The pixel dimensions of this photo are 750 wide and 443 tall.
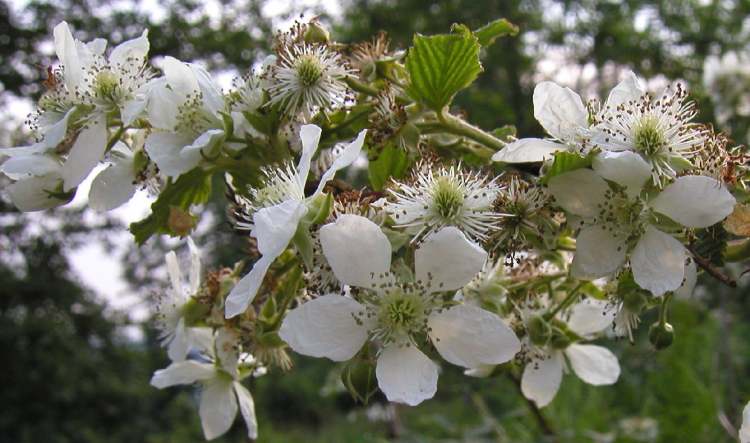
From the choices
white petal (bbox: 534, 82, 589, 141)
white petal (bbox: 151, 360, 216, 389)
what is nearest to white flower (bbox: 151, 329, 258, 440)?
white petal (bbox: 151, 360, 216, 389)

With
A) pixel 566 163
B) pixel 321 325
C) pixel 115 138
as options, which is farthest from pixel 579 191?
pixel 115 138

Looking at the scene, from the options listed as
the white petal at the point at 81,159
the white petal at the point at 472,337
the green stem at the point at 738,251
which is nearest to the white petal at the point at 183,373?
the white petal at the point at 81,159

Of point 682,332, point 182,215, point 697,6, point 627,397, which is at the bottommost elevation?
point 627,397

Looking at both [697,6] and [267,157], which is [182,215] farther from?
[697,6]

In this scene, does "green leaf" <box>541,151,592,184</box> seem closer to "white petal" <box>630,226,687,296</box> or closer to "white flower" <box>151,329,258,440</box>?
"white petal" <box>630,226,687,296</box>

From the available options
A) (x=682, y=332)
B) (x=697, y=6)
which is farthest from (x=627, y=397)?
(x=697, y=6)

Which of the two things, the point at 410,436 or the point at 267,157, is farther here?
the point at 410,436
